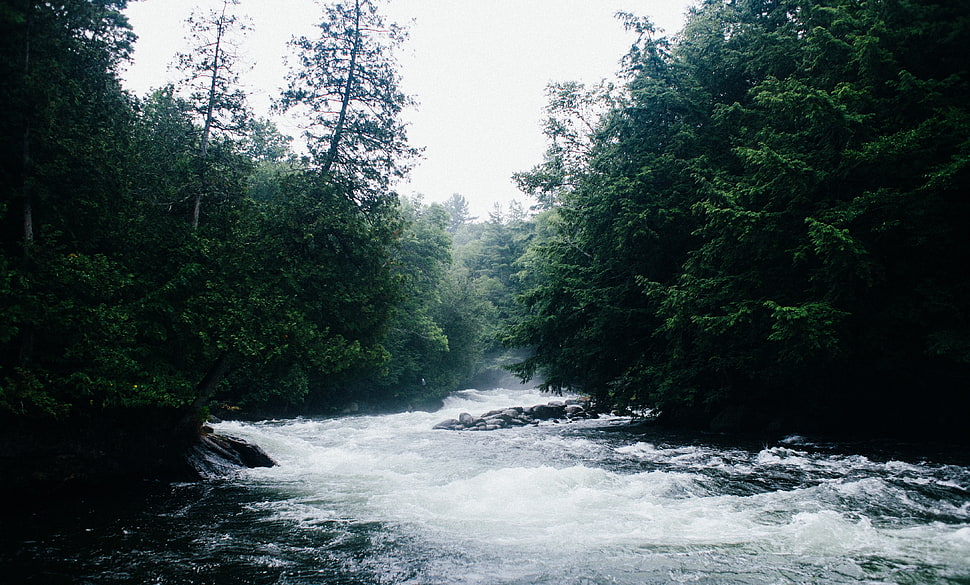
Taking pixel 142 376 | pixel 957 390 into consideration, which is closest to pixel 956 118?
pixel 957 390

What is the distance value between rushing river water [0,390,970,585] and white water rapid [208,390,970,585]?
0.09 ft

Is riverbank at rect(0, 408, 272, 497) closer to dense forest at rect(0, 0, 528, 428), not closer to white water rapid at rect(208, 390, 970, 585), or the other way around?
dense forest at rect(0, 0, 528, 428)

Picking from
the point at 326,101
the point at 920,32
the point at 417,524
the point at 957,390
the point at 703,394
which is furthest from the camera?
the point at 703,394

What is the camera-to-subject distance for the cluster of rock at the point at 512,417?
1980 cm

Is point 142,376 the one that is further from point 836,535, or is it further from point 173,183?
point 836,535

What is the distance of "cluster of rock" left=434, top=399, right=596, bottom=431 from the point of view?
65.0ft

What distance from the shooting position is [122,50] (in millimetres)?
9914

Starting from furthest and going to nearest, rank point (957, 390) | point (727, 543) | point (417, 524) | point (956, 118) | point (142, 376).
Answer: point (957, 390) → point (956, 118) → point (142, 376) → point (417, 524) → point (727, 543)

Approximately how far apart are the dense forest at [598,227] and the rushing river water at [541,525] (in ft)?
7.30

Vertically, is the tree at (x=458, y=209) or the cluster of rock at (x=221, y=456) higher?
the tree at (x=458, y=209)

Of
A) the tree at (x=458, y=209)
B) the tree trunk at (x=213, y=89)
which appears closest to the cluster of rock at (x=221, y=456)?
the tree trunk at (x=213, y=89)

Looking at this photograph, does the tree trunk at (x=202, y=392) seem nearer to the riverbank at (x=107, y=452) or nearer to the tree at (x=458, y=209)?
the riverbank at (x=107, y=452)

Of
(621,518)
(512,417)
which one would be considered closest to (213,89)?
(621,518)

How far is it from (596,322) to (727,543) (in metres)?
11.6
